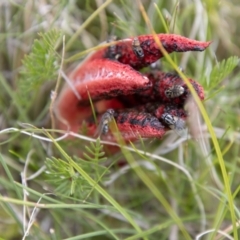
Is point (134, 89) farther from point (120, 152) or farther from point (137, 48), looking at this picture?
point (120, 152)

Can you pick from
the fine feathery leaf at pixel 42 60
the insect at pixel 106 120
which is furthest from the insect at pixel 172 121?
the fine feathery leaf at pixel 42 60

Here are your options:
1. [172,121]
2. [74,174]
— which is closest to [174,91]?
[172,121]

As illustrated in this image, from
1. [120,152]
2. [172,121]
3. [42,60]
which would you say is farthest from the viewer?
[120,152]

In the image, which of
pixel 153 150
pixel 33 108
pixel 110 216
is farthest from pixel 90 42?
pixel 110 216

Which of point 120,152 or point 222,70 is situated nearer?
point 222,70

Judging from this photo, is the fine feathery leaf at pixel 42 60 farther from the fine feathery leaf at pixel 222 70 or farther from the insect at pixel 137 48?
the fine feathery leaf at pixel 222 70

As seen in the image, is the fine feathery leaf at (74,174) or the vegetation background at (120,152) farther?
the vegetation background at (120,152)

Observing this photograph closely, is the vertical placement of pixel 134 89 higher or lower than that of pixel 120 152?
higher
